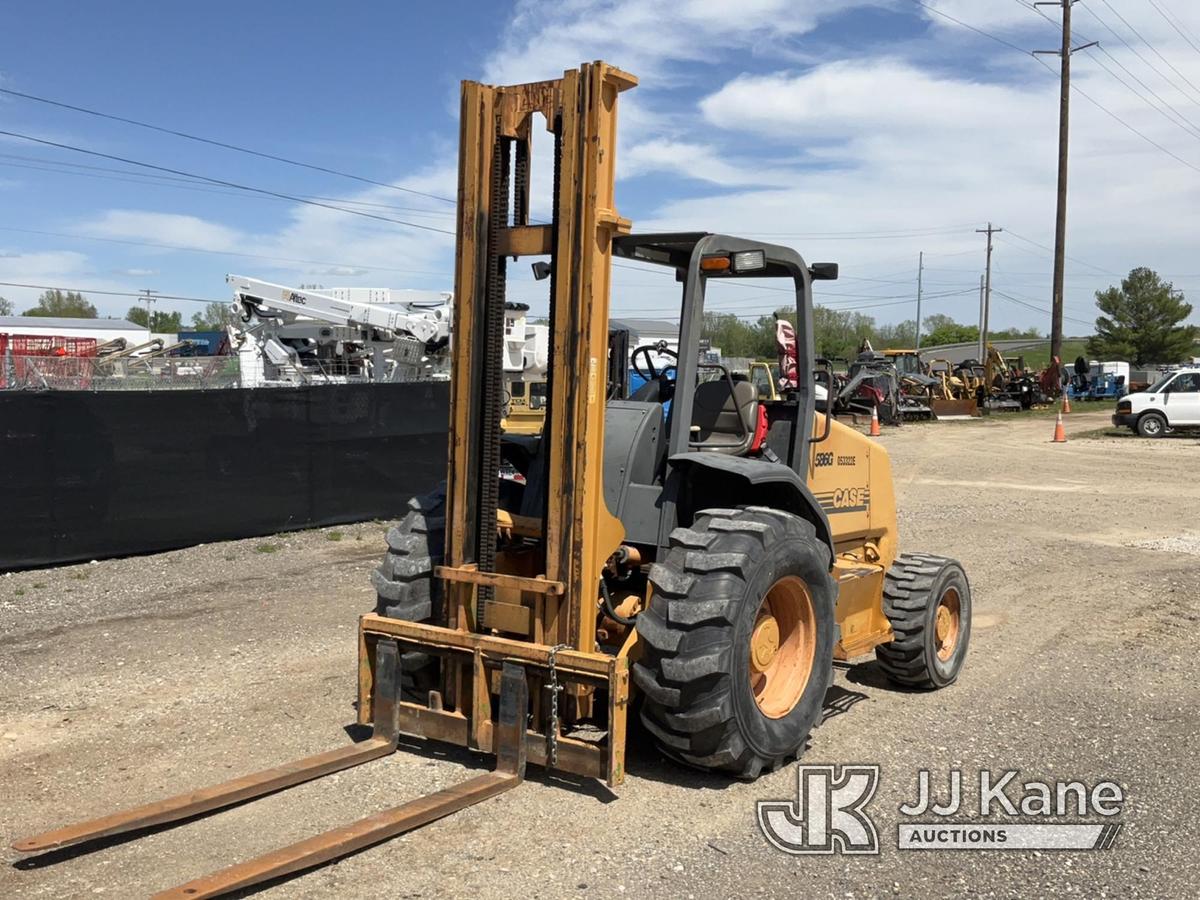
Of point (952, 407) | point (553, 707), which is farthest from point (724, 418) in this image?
point (952, 407)

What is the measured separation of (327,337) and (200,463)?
34.7ft

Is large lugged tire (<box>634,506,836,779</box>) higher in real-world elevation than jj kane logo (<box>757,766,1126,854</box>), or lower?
higher

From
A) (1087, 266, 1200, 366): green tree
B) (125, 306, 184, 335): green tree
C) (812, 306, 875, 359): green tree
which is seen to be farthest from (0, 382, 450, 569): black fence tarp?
(125, 306, 184, 335): green tree

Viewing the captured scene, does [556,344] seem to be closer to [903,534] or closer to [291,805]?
[291,805]

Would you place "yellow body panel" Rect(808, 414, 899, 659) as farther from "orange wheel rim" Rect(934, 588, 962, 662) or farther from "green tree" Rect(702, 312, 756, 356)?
"green tree" Rect(702, 312, 756, 356)

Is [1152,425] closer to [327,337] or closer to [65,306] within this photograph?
[327,337]

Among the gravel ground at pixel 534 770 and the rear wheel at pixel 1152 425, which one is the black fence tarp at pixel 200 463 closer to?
the gravel ground at pixel 534 770

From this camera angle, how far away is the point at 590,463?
5023 millimetres

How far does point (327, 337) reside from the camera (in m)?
22.1

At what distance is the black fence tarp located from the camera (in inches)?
412

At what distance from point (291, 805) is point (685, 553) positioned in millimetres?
2057

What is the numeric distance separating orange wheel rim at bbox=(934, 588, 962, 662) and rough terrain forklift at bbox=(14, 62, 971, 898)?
5.15 ft

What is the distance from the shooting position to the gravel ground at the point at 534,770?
436 cm

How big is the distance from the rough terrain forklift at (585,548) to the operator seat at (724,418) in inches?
0.5
